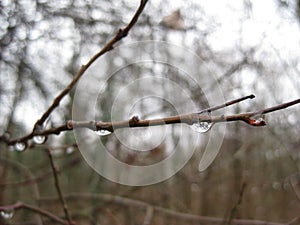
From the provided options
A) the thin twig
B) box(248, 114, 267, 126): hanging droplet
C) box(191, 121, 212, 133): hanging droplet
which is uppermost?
box(248, 114, 267, 126): hanging droplet

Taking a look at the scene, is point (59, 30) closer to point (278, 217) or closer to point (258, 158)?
point (258, 158)

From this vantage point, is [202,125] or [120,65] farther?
[120,65]

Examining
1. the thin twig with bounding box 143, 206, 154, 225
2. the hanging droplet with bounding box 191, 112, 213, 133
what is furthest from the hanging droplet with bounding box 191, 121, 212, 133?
the thin twig with bounding box 143, 206, 154, 225

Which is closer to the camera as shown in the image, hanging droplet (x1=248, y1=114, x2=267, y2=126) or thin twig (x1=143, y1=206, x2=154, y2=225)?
hanging droplet (x1=248, y1=114, x2=267, y2=126)

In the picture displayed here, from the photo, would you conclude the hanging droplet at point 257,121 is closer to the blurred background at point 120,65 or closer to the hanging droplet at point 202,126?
the hanging droplet at point 202,126

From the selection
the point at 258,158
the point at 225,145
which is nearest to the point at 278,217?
the point at 258,158

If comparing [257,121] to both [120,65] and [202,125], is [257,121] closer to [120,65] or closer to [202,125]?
[202,125]

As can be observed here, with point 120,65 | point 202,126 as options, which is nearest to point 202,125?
point 202,126

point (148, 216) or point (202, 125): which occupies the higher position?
point (202, 125)

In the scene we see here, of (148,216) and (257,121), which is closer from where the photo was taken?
(257,121)

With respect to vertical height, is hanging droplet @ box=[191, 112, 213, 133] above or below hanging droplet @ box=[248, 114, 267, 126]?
below

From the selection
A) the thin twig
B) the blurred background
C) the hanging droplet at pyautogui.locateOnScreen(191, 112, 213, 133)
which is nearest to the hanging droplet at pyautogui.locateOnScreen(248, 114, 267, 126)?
the hanging droplet at pyautogui.locateOnScreen(191, 112, 213, 133)

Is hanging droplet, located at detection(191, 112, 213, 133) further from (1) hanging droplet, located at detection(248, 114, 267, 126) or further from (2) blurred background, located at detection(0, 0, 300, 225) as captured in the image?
(2) blurred background, located at detection(0, 0, 300, 225)
